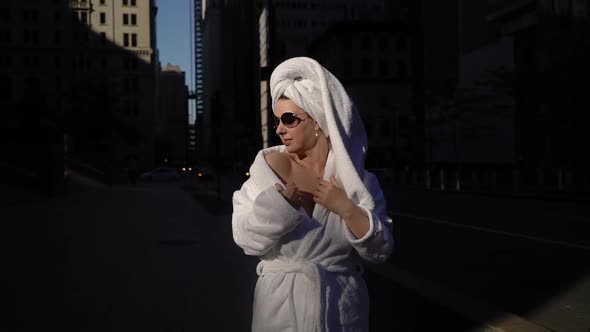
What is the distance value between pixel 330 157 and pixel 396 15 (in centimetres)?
10175

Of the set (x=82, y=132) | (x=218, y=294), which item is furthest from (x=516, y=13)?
(x=218, y=294)

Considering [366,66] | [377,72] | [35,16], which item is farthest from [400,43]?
[35,16]

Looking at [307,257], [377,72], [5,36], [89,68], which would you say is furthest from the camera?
[89,68]

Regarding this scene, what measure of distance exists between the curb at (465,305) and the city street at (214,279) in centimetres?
2

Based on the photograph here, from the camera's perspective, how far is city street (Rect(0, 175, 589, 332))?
6.82 m

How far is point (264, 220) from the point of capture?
7.66 feet

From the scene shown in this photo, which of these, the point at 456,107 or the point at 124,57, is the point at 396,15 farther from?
the point at 456,107

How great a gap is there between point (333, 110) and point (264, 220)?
48 centimetres

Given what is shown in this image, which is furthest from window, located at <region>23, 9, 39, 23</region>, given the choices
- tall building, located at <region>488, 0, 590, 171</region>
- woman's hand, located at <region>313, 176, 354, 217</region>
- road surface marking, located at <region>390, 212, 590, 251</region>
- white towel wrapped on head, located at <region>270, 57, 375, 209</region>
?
woman's hand, located at <region>313, 176, 354, 217</region>

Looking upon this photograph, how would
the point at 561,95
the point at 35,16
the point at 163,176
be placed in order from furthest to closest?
the point at 35,16 → the point at 163,176 → the point at 561,95

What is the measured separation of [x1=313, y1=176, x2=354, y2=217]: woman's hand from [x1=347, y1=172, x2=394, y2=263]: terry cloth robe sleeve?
0.25 ft

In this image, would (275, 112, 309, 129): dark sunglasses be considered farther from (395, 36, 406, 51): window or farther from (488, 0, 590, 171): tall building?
(395, 36, 406, 51): window

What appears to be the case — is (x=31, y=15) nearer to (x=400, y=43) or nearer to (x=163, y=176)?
(x=163, y=176)

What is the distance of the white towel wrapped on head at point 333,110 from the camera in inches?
95.7
